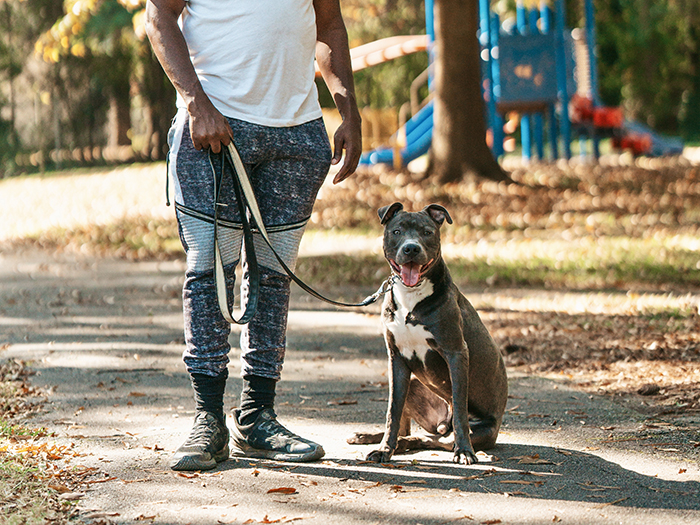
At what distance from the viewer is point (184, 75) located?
3.65 metres

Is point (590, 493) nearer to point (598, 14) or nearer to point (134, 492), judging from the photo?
point (134, 492)

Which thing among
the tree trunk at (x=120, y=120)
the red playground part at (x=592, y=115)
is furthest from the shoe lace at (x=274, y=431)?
the tree trunk at (x=120, y=120)

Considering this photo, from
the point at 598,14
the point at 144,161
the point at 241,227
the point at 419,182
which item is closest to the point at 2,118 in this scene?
the point at 144,161

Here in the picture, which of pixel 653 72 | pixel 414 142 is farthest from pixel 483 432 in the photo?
pixel 653 72

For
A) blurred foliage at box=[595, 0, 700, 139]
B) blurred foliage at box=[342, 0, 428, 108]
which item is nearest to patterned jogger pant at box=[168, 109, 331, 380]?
blurred foliage at box=[342, 0, 428, 108]

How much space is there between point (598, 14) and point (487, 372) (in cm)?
3249

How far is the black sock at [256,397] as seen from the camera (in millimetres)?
4016

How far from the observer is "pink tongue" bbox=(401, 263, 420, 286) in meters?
3.71

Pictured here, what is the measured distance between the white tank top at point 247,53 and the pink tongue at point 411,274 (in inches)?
31.1

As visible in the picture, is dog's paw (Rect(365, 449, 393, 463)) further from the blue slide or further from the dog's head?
the blue slide

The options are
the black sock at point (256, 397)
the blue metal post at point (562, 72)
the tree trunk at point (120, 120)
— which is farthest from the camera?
the tree trunk at point (120, 120)

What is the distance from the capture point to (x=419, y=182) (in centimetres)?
1336

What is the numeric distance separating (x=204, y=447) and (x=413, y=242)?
1.19 metres

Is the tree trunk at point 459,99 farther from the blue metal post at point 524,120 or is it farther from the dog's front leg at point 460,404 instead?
the dog's front leg at point 460,404
